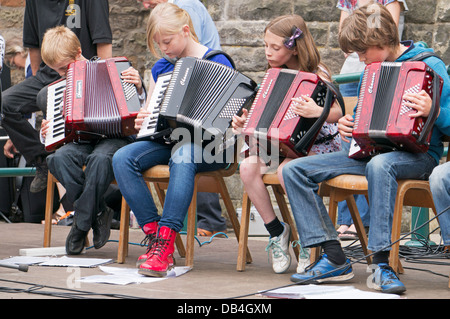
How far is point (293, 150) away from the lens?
3.36m

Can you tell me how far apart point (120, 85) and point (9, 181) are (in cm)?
318

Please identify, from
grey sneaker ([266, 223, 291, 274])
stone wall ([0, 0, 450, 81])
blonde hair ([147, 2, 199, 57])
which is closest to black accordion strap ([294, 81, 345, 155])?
grey sneaker ([266, 223, 291, 274])

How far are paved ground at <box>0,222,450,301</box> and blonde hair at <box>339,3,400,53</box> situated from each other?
39.8 inches

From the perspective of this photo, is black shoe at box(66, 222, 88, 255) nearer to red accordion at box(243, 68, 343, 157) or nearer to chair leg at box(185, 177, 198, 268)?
chair leg at box(185, 177, 198, 268)

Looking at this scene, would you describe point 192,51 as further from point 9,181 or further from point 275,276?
point 9,181

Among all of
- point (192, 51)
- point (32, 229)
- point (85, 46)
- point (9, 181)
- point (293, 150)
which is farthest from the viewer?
point (9, 181)

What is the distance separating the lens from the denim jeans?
155 inches

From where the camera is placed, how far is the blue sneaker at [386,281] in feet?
9.44

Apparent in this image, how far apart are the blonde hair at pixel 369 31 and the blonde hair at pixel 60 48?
1.75 meters

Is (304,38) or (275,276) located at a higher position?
(304,38)

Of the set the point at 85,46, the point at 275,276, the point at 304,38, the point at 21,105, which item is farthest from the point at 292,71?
the point at 21,105

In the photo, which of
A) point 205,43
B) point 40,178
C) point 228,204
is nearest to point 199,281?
point 228,204

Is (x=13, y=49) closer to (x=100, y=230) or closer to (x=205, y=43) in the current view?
(x=205, y=43)
